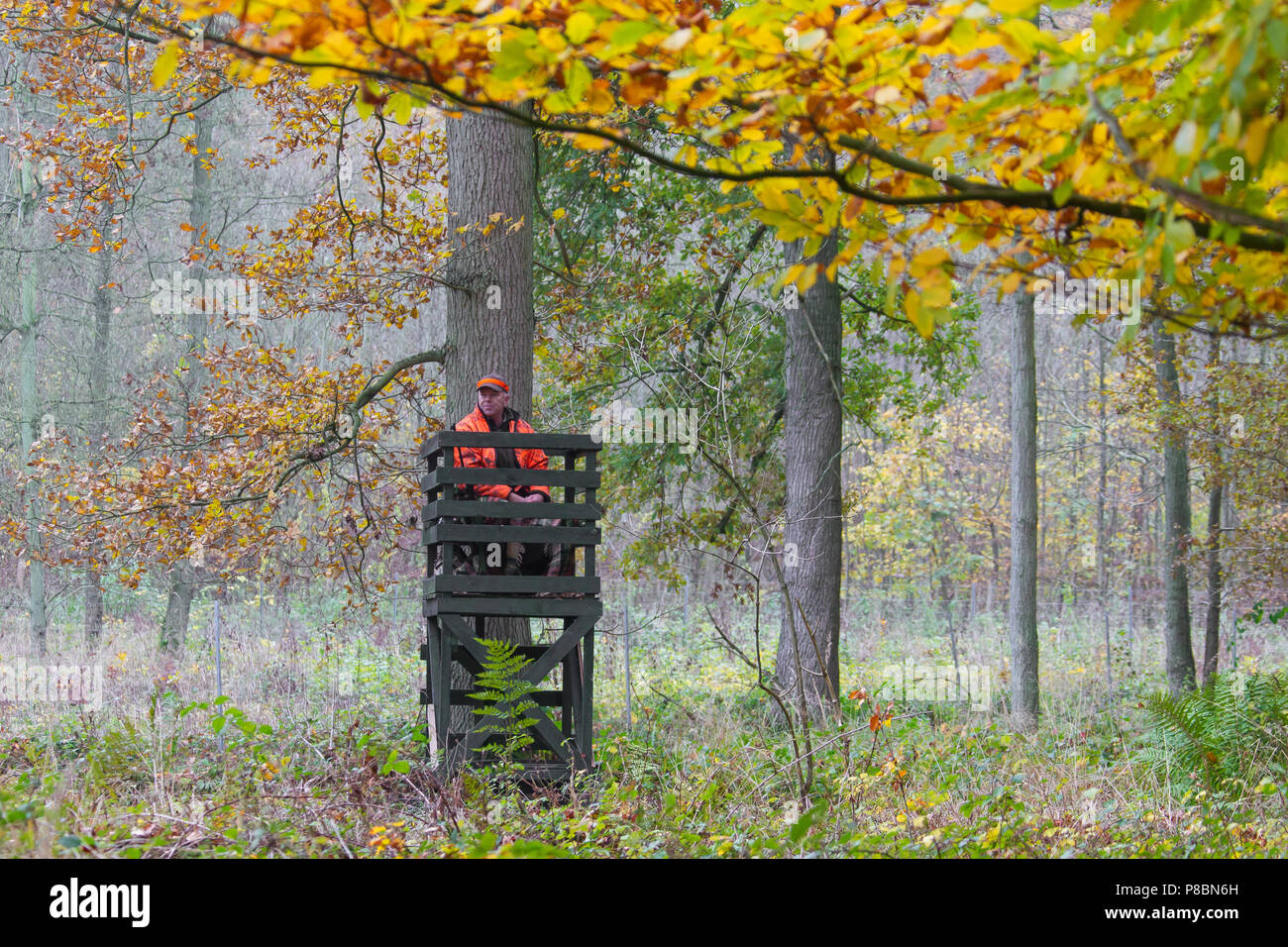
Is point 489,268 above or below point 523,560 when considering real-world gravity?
above

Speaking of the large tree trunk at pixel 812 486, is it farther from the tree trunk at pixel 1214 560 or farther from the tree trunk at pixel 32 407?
the tree trunk at pixel 32 407

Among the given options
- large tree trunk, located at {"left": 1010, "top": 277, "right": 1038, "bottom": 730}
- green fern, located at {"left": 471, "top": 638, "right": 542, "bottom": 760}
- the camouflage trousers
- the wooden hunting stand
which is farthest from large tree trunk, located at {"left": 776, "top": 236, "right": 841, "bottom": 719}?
green fern, located at {"left": 471, "top": 638, "right": 542, "bottom": 760}

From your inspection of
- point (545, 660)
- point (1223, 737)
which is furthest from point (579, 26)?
point (1223, 737)

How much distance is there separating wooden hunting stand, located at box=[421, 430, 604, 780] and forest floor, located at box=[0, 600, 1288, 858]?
1.18 feet

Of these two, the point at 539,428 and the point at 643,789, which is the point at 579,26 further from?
the point at 539,428

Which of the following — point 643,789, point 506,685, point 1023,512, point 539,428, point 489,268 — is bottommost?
point 643,789

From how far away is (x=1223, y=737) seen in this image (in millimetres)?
7707

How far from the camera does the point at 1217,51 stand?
2.21 m

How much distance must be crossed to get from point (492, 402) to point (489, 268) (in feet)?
4.36

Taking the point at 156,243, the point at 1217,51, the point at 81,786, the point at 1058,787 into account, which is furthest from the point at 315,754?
the point at 156,243

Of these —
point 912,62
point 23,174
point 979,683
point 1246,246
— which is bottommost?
point 979,683

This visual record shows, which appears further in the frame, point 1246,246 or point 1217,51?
point 1246,246

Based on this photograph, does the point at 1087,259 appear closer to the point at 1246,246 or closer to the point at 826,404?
the point at 1246,246

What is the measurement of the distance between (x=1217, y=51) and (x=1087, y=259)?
3.89 feet
